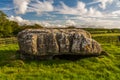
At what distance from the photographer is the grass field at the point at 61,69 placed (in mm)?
19734

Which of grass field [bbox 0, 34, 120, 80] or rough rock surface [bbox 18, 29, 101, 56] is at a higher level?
rough rock surface [bbox 18, 29, 101, 56]

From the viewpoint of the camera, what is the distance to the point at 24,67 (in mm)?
22016

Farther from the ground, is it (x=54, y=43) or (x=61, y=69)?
(x=54, y=43)

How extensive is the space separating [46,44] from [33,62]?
2.33 meters

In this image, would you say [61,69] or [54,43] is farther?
[54,43]

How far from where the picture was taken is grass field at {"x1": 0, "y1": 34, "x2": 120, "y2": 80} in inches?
777

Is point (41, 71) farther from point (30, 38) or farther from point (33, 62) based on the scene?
point (30, 38)

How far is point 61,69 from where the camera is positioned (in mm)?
21422

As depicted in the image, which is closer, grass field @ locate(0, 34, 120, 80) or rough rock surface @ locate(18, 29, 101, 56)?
grass field @ locate(0, 34, 120, 80)

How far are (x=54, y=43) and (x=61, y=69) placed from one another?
367cm

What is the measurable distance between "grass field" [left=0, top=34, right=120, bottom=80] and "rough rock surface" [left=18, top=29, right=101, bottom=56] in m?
1.00

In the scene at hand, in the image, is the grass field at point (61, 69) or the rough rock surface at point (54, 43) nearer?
the grass field at point (61, 69)

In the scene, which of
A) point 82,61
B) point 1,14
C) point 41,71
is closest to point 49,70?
point 41,71

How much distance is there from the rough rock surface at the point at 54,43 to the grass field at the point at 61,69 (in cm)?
100
